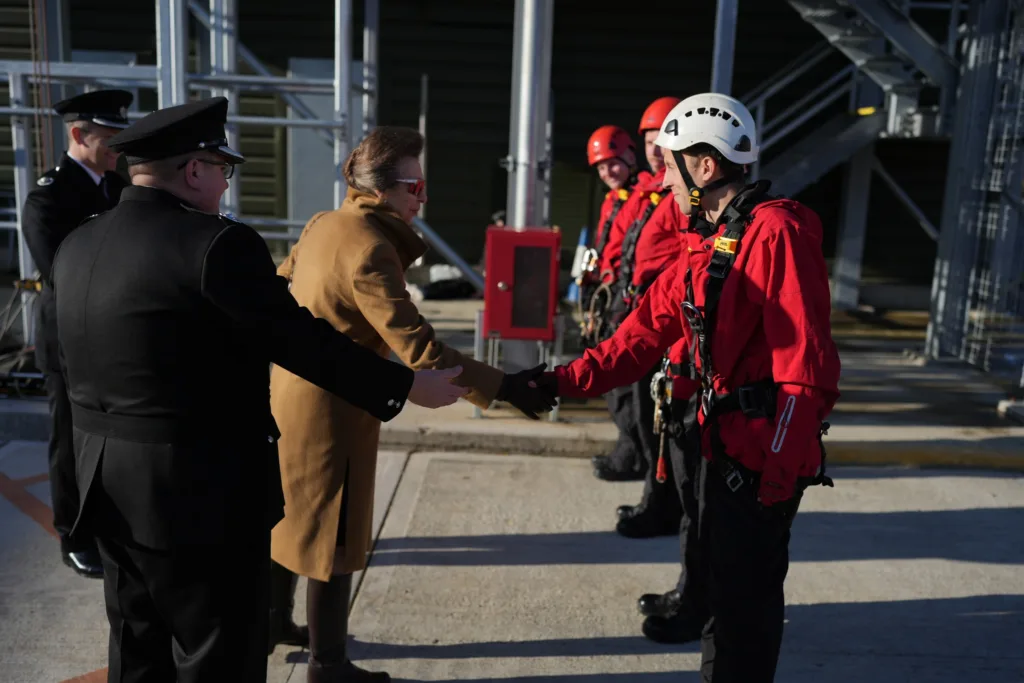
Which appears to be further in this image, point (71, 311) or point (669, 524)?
point (669, 524)

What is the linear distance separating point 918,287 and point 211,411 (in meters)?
10.8

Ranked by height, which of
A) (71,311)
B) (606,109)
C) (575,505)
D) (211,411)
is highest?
(606,109)

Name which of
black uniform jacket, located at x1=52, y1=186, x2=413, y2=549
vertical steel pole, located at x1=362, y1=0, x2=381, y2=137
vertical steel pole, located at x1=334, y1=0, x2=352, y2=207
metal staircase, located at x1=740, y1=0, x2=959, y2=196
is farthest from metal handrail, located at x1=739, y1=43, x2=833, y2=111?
black uniform jacket, located at x1=52, y1=186, x2=413, y2=549

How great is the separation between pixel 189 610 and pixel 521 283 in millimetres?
3958

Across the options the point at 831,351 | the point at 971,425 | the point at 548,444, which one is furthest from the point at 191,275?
the point at 971,425

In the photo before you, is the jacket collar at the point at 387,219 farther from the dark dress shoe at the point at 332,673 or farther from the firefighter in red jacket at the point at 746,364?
the dark dress shoe at the point at 332,673

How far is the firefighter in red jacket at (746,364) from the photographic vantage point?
2623mm

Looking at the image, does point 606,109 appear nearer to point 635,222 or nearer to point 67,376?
point 635,222

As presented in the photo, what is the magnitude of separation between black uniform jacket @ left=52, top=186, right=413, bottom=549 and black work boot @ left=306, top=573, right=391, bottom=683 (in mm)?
824

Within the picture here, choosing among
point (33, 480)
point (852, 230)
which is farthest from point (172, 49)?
point (852, 230)

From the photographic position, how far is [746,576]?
276 centimetres

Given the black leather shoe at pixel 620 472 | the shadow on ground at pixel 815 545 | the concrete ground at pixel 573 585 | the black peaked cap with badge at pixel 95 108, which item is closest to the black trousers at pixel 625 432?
the black leather shoe at pixel 620 472

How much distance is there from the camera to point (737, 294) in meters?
2.76

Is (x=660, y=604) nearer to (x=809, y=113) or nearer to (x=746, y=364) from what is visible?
(x=746, y=364)
